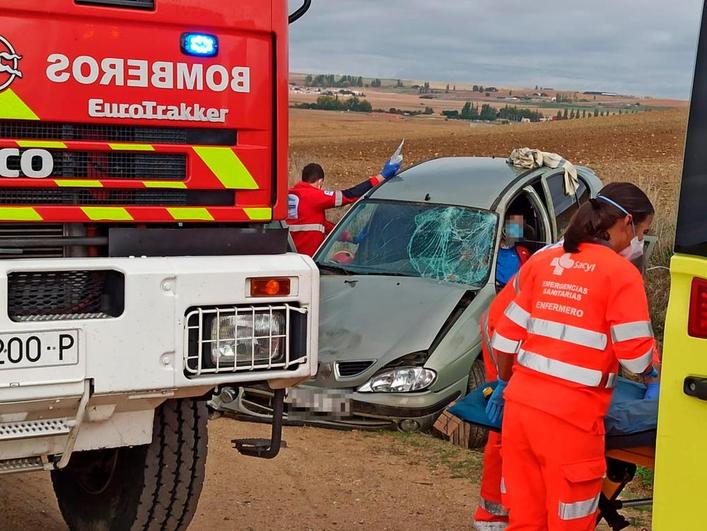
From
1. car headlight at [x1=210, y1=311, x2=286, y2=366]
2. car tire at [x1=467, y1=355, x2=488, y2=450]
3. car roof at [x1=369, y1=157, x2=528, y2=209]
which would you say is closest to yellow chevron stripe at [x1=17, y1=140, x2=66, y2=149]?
car headlight at [x1=210, y1=311, x2=286, y2=366]

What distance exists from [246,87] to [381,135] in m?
57.6

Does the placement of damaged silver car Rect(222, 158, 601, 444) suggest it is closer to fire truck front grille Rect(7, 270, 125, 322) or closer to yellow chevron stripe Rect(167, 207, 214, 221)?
yellow chevron stripe Rect(167, 207, 214, 221)

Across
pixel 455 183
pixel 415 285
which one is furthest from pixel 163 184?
pixel 455 183

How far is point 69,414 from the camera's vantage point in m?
3.68

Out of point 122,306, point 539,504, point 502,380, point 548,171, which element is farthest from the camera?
point 548,171

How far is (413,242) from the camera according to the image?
7.86m

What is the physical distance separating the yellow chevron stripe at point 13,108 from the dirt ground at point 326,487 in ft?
7.92

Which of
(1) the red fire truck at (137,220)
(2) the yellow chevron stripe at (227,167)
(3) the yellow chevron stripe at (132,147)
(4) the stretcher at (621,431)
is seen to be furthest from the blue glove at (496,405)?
(3) the yellow chevron stripe at (132,147)

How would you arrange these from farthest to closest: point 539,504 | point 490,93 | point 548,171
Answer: point 490,93
point 548,171
point 539,504

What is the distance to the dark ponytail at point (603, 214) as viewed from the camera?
3966mm

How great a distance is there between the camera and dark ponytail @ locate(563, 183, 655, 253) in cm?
397

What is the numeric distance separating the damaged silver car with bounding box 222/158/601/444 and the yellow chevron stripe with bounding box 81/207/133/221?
3109 mm

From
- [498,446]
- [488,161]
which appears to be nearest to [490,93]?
[488,161]

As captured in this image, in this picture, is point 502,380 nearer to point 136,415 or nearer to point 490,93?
point 136,415
